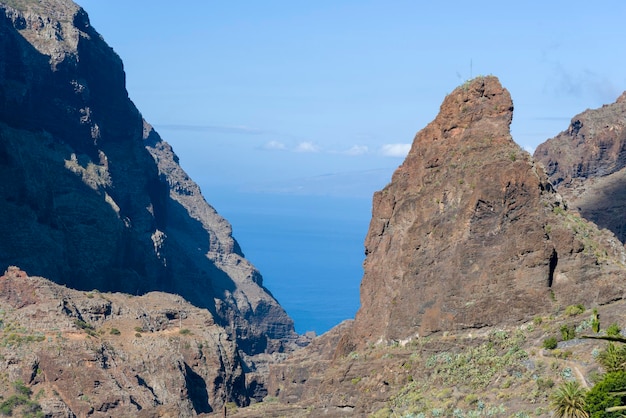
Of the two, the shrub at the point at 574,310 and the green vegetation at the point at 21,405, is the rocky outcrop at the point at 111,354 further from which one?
the shrub at the point at 574,310

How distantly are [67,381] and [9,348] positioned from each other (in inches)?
243

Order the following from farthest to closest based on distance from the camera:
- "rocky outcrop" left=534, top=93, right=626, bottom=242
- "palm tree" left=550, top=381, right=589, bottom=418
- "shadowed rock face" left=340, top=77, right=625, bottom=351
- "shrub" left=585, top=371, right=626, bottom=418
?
"rocky outcrop" left=534, top=93, right=626, bottom=242
"shadowed rock face" left=340, top=77, right=625, bottom=351
"palm tree" left=550, top=381, right=589, bottom=418
"shrub" left=585, top=371, right=626, bottom=418

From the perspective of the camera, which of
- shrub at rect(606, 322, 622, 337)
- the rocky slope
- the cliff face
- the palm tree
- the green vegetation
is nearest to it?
the palm tree

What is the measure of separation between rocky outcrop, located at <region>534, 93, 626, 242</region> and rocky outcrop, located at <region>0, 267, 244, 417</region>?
118ft

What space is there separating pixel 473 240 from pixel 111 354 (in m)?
38.9

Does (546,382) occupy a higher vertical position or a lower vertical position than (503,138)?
lower

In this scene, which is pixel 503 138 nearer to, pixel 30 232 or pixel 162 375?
pixel 162 375

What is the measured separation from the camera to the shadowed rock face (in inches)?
3979

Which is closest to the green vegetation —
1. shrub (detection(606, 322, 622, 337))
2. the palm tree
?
shrub (detection(606, 322, 622, 337))

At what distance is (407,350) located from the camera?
10562 cm

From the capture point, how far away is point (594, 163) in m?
168

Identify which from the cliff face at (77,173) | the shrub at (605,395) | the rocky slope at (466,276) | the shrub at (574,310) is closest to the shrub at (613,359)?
the shrub at (605,395)

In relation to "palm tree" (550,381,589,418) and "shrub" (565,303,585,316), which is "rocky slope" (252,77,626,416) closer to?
"shrub" (565,303,585,316)

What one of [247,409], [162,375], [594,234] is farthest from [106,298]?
[594,234]
